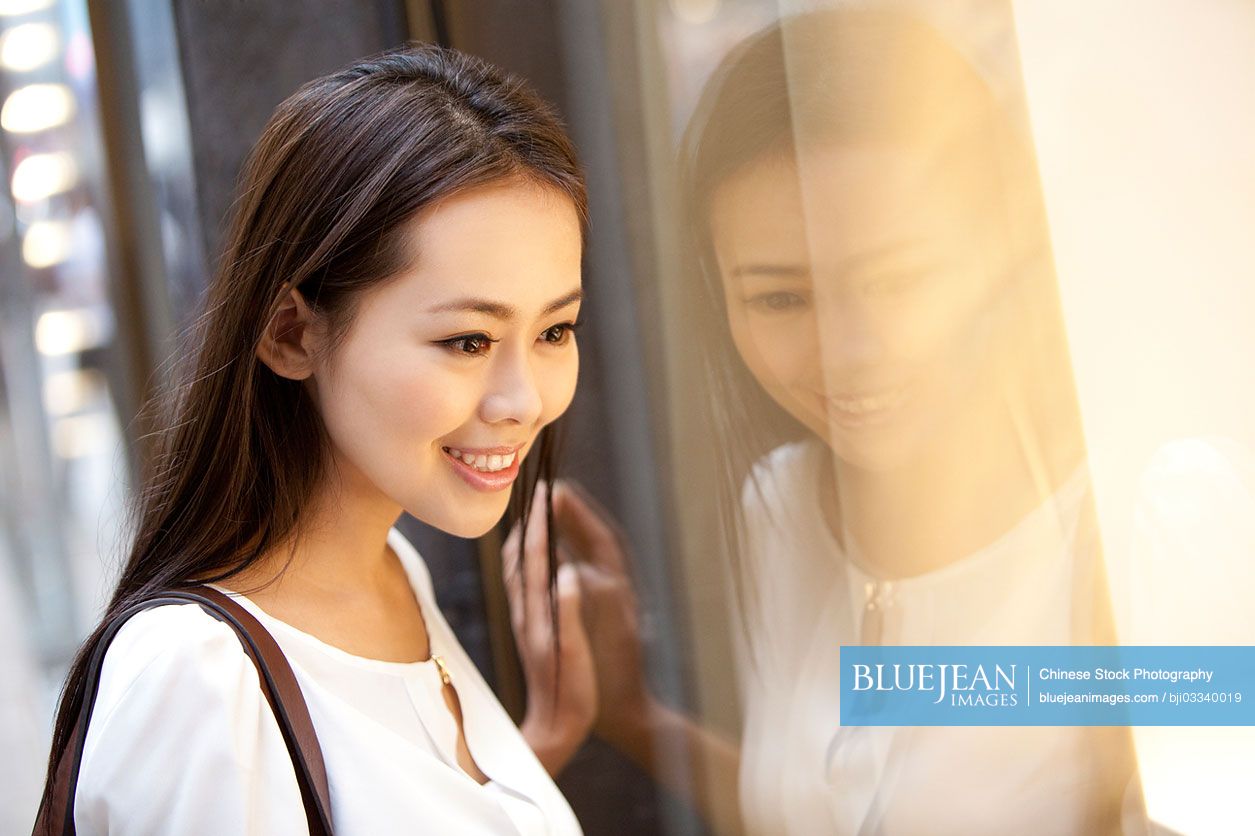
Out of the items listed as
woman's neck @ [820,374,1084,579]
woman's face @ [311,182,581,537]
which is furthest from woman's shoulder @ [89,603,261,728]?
woman's neck @ [820,374,1084,579]

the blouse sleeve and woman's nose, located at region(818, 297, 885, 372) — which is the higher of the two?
woman's nose, located at region(818, 297, 885, 372)

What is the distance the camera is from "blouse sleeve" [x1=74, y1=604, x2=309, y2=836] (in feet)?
2.87

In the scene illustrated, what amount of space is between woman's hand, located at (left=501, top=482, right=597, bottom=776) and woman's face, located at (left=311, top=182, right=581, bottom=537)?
1.81 ft

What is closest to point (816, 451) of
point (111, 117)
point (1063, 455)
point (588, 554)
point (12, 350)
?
point (1063, 455)

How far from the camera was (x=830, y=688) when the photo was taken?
1.13 meters

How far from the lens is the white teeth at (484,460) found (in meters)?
1.05

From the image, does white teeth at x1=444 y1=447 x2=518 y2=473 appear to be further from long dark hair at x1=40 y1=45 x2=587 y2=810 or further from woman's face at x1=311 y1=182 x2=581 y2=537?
long dark hair at x1=40 y1=45 x2=587 y2=810

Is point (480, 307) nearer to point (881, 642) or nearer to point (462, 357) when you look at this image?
point (462, 357)

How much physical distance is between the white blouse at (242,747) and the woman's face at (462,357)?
0.61 ft

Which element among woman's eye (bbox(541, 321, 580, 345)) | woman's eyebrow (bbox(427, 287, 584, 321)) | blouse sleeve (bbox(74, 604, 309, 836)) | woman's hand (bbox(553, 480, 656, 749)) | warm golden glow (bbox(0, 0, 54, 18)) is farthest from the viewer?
warm golden glow (bbox(0, 0, 54, 18))

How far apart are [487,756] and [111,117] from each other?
4.82 feet

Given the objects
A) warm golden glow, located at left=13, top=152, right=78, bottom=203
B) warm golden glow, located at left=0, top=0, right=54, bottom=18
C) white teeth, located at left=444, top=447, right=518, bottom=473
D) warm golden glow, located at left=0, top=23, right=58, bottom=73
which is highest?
warm golden glow, located at left=0, top=0, right=54, bottom=18

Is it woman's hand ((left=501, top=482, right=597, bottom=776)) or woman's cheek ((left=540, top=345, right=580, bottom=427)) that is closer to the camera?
woman's cheek ((left=540, top=345, right=580, bottom=427))

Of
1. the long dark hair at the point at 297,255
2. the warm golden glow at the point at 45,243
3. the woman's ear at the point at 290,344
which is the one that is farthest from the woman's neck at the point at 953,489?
the warm golden glow at the point at 45,243
